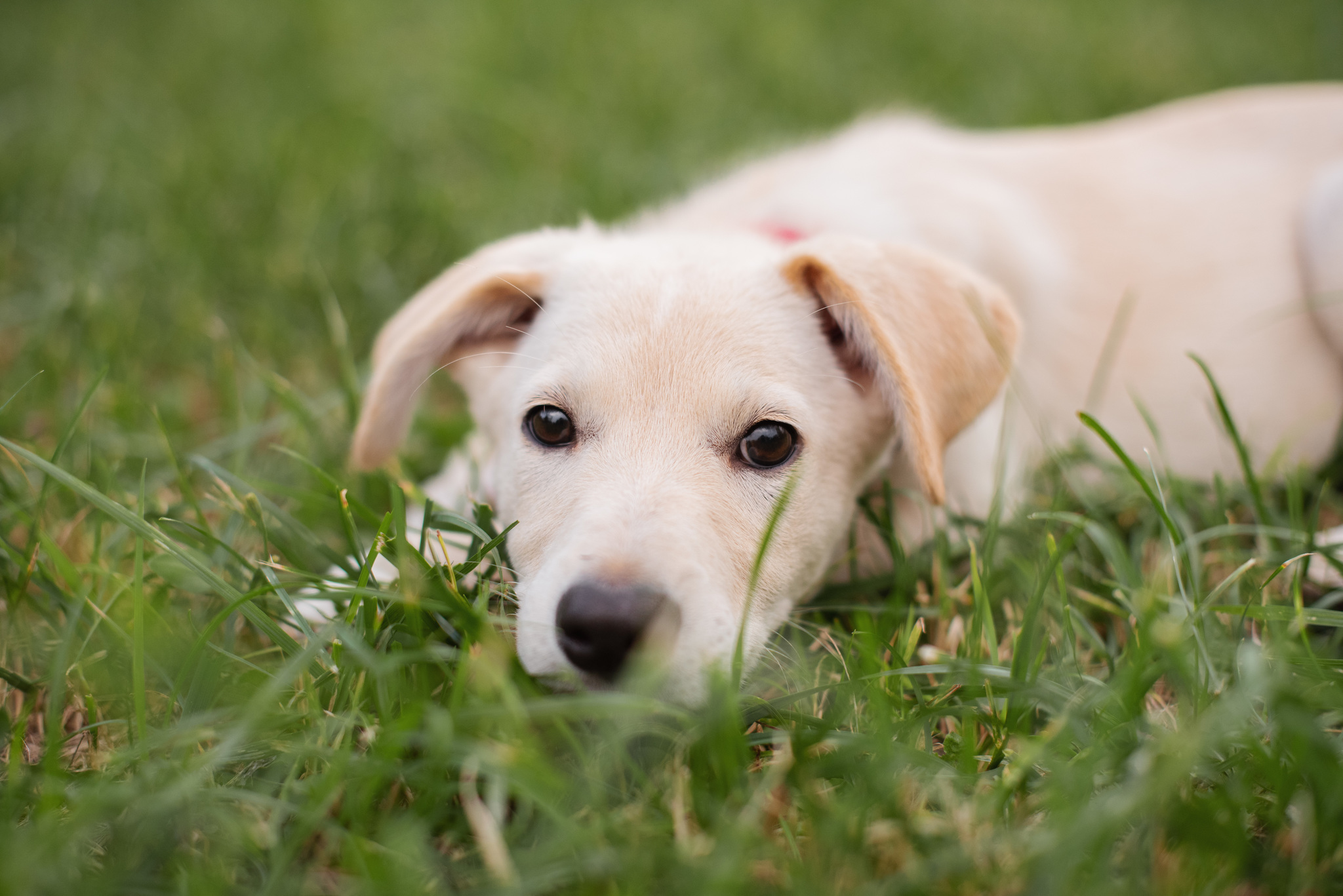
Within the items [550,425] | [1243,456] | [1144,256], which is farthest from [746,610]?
[1144,256]

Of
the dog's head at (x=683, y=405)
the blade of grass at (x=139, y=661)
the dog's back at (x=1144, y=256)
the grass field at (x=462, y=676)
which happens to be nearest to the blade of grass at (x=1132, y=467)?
the grass field at (x=462, y=676)

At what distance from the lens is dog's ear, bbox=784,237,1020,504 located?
2096 millimetres

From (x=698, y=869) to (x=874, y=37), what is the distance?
779 centimetres

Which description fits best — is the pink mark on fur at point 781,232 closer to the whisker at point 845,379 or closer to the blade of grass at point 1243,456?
the whisker at point 845,379

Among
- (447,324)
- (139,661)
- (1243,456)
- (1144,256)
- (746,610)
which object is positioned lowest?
(139,661)

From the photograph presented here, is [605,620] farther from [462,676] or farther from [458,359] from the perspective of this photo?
[458,359]

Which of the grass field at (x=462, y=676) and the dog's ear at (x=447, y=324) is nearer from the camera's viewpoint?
the grass field at (x=462, y=676)

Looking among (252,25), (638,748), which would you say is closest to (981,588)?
(638,748)

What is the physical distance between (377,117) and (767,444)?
4.68m

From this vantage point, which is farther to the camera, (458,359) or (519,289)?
(458,359)

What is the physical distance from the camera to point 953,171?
3.70m

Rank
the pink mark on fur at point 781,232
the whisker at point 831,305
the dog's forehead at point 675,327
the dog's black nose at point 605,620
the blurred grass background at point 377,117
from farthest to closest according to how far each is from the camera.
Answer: the blurred grass background at point 377,117 < the pink mark on fur at point 781,232 < the whisker at point 831,305 < the dog's forehead at point 675,327 < the dog's black nose at point 605,620

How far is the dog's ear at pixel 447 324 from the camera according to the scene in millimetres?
2420

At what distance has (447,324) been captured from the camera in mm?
2463
